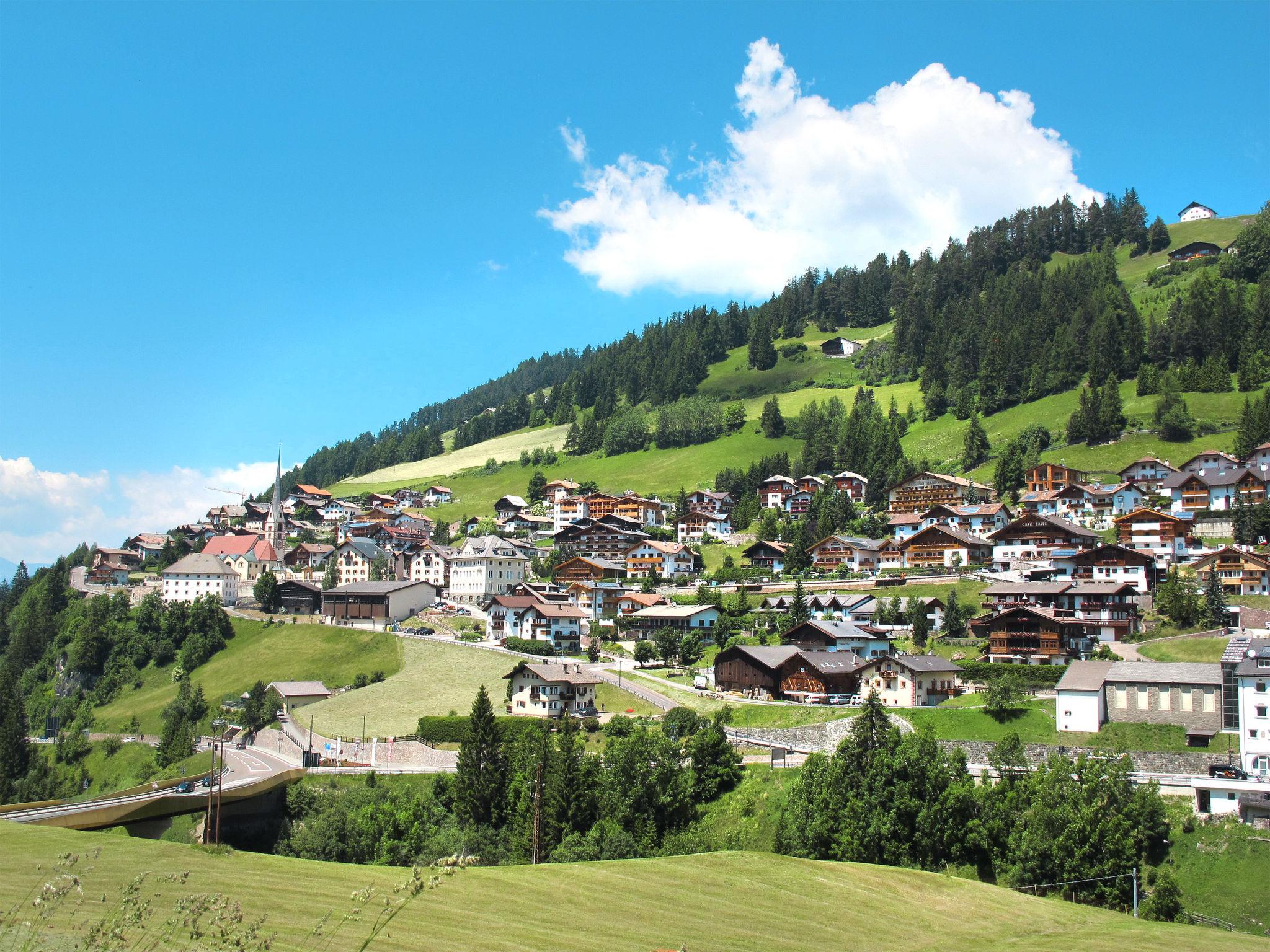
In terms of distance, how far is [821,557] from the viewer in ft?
335

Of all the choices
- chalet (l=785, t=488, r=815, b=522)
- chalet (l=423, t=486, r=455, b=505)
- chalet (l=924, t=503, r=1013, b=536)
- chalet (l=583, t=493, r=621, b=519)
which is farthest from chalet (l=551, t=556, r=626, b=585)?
chalet (l=423, t=486, r=455, b=505)

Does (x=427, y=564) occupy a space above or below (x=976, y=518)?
below

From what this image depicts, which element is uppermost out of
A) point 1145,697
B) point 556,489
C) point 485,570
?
point 556,489

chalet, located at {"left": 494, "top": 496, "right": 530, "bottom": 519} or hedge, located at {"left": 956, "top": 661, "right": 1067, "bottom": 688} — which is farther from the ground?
chalet, located at {"left": 494, "top": 496, "right": 530, "bottom": 519}

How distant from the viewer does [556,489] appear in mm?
160125

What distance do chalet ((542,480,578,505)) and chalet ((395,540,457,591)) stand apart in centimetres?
3163

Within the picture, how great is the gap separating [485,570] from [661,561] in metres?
19.5

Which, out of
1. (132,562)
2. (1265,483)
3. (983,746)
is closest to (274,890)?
(983,746)

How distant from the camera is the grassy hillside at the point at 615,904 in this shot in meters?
25.4

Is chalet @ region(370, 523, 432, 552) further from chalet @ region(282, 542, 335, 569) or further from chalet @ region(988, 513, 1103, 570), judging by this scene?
chalet @ region(988, 513, 1103, 570)

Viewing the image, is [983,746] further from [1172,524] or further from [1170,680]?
[1172,524]

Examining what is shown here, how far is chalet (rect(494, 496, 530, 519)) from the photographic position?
153500 mm

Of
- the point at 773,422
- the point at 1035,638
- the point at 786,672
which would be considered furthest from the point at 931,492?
the point at 786,672

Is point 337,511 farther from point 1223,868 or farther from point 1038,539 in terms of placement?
point 1223,868
